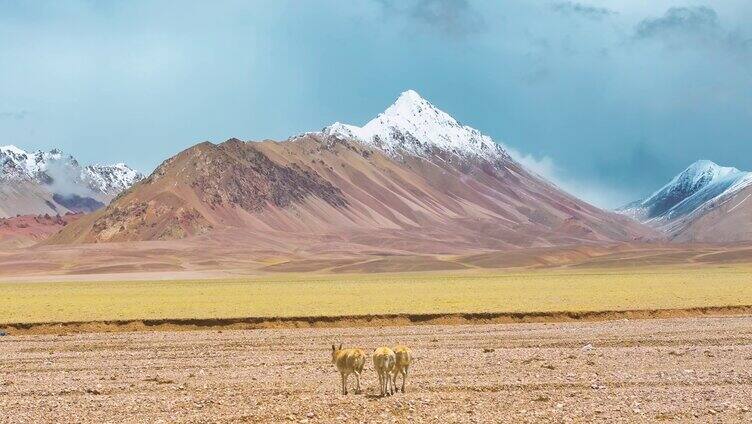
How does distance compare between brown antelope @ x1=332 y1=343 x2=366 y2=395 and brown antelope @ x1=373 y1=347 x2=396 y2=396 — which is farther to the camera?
brown antelope @ x1=332 y1=343 x2=366 y2=395

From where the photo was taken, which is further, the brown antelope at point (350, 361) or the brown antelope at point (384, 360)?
the brown antelope at point (350, 361)

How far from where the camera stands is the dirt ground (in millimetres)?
17297

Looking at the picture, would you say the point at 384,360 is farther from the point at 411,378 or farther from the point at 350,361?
the point at 411,378

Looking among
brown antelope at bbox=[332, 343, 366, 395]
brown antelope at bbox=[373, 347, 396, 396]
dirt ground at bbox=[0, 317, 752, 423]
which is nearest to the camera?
dirt ground at bbox=[0, 317, 752, 423]

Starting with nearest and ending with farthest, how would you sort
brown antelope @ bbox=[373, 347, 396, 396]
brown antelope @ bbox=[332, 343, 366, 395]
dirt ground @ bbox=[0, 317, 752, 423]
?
dirt ground @ bbox=[0, 317, 752, 423] < brown antelope @ bbox=[373, 347, 396, 396] < brown antelope @ bbox=[332, 343, 366, 395]

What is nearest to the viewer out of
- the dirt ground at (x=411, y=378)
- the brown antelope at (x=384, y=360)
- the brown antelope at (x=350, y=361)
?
the dirt ground at (x=411, y=378)

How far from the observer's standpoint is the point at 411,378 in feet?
70.2

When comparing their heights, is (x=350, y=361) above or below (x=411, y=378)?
above

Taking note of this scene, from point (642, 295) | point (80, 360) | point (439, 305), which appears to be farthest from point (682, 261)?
point (80, 360)

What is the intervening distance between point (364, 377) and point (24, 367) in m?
10.2

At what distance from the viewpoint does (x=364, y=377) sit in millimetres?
22094

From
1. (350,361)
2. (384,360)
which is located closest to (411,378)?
(350,361)

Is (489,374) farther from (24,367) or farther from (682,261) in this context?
(682,261)

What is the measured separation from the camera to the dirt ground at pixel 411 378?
17.3 meters
